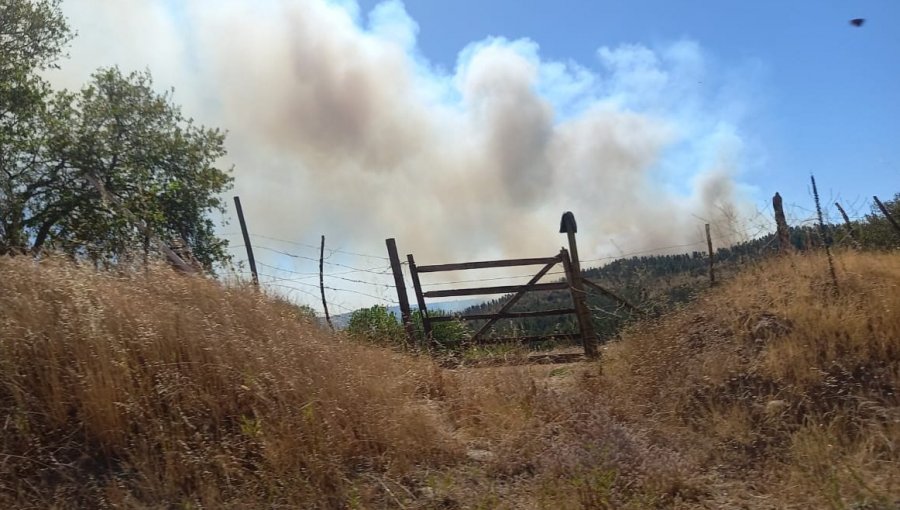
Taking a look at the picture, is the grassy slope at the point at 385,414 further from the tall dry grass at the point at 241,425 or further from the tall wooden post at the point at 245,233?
the tall wooden post at the point at 245,233

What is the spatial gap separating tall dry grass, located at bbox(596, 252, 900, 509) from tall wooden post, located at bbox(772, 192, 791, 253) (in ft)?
1.34

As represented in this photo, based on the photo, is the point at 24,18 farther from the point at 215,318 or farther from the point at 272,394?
the point at 272,394

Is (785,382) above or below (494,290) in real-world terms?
below

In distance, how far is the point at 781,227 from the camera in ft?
28.3

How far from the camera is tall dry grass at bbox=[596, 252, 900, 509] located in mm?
4262

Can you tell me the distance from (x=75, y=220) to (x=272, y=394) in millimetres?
14060

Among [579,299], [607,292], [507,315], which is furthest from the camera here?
[607,292]

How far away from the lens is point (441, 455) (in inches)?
187

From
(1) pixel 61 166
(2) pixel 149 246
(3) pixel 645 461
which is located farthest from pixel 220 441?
(1) pixel 61 166

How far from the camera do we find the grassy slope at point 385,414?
4.12 meters

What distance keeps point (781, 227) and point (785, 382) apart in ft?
12.1

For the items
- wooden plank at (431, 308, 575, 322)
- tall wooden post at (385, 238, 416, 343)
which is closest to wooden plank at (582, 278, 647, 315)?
wooden plank at (431, 308, 575, 322)

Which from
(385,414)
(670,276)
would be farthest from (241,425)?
(670,276)

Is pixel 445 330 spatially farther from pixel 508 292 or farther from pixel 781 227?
pixel 781 227
